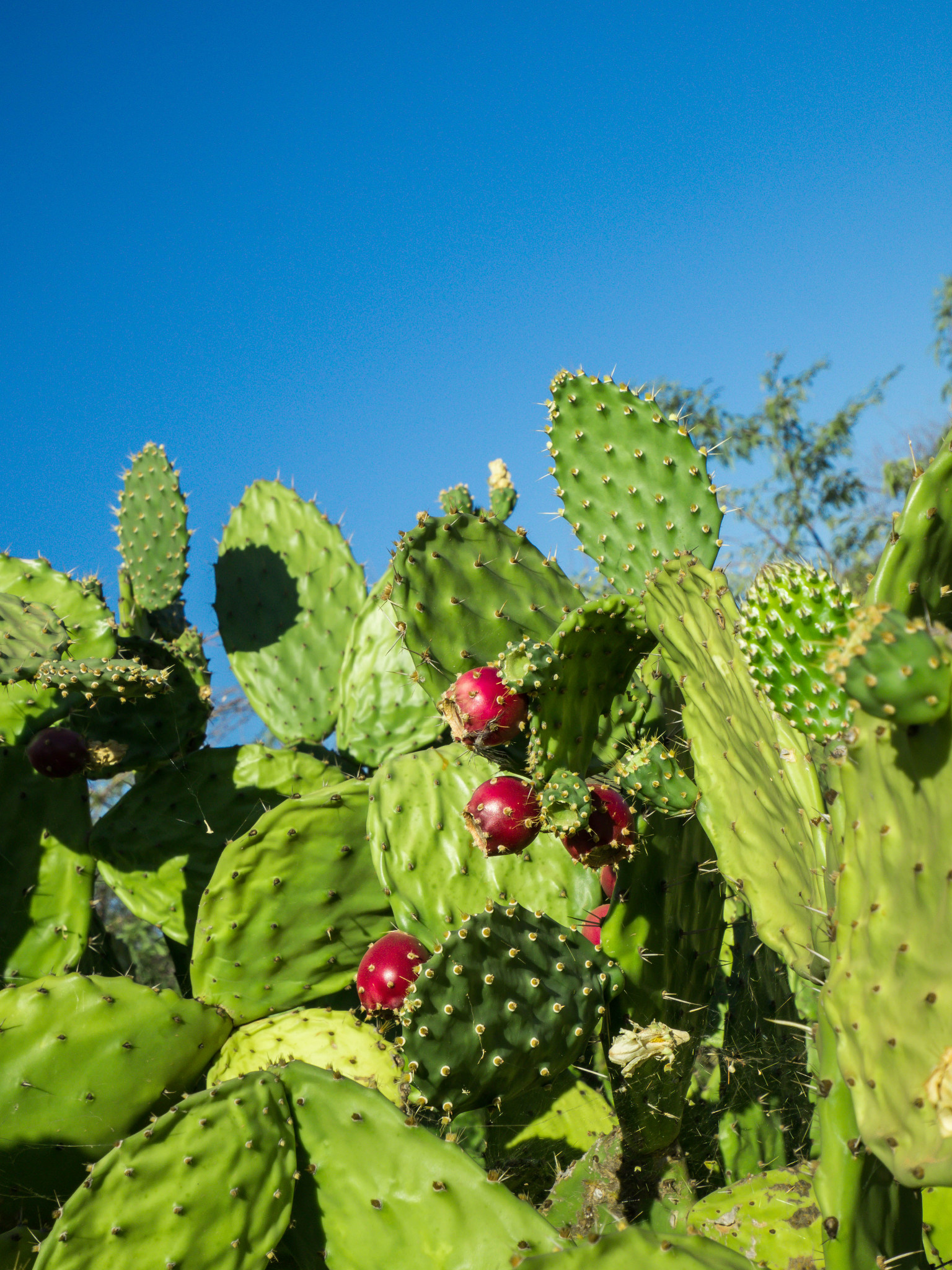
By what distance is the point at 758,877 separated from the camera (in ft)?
4.99

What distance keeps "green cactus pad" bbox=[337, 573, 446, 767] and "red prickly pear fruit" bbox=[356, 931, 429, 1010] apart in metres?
0.82

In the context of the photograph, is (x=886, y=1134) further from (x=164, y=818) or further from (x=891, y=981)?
(x=164, y=818)

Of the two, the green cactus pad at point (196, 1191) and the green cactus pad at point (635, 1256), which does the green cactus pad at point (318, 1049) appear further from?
the green cactus pad at point (635, 1256)

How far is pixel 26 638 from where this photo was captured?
2365mm

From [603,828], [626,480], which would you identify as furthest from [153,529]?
[603,828]

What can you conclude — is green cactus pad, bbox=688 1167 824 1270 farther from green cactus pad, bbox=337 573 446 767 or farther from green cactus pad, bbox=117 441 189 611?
green cactus pad, bbox=117 441 189 611

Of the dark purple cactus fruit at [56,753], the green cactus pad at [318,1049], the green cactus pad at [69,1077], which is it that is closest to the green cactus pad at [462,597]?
the green cactus pad at [318,1049]

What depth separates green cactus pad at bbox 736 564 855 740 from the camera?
1351mm

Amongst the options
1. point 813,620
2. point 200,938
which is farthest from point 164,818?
point 813,620

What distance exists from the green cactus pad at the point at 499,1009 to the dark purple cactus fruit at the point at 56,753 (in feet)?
4.71

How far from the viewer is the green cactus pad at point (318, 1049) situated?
210 cm

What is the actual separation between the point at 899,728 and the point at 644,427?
1.26m

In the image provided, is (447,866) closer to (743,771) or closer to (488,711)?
(488,711)

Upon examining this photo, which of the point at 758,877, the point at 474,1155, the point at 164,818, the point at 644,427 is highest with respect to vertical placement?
the point at 644,427
